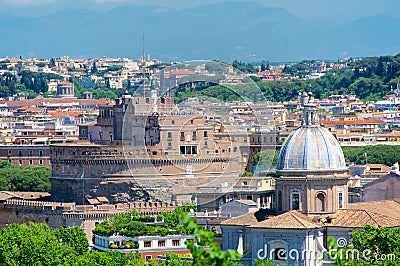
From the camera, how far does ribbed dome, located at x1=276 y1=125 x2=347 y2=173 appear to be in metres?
42.7

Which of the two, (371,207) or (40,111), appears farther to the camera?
(40,111)

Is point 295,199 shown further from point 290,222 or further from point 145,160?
point 145,160

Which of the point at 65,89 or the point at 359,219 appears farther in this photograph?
the point at 65,89

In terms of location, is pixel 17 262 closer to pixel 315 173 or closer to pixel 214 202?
pixel 315 173

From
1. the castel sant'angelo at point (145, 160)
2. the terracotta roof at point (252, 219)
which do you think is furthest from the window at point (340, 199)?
the castel sant'angelo at point (145, 160)

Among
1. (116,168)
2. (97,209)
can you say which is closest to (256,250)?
(97,209)

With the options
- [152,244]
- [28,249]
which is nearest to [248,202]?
[152,244]

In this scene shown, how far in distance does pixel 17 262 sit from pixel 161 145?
100.0 ft

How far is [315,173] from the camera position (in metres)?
42.7

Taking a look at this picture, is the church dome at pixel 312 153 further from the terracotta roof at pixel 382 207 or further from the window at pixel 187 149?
the window at pixel 187 149

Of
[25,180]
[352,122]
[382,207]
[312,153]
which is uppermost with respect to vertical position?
[352,122]

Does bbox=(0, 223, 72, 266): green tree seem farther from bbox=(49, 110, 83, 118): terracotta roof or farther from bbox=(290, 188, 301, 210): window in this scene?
bbox=(49, 110, 83, 118): terracotta roof

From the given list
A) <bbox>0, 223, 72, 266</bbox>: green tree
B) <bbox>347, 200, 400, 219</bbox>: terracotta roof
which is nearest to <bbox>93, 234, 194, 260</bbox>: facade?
<bbox>0, 223, 72, 266</bbox>: green tree

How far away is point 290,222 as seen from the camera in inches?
1638
